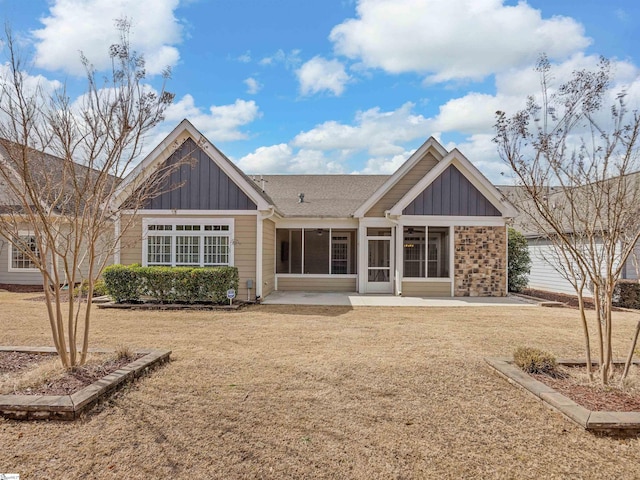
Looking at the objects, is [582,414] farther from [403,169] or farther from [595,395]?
[403,169]

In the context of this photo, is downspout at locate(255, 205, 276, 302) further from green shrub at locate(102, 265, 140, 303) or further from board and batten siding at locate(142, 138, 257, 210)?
green shrub at locate(102, 265, 140, 303)

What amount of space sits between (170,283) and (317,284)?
5641 mm

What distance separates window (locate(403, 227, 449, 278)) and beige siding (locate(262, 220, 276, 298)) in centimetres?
467

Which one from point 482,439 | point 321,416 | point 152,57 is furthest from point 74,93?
point 482,439

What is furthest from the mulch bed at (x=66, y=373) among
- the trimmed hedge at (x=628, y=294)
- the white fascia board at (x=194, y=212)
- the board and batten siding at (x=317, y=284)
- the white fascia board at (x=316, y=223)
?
the trimmed hedge at (x=628, y=294)

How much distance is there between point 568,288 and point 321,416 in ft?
50.3

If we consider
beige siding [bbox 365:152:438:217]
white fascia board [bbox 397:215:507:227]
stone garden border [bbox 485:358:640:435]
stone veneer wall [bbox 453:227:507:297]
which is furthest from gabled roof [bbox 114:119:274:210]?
stone garden border [bbox 485:358:640:435]

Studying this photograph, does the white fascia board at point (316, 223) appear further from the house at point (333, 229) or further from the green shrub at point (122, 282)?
the green shrub at point (122, 282)

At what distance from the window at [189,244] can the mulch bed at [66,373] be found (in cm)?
659

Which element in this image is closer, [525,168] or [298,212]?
[525,168]

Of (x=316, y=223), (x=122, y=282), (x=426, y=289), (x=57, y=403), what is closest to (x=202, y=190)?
(x=122, y=282)

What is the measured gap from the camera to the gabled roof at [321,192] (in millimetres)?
15531

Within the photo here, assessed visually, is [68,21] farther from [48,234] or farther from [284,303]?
[284,303]

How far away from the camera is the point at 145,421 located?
152 inches
